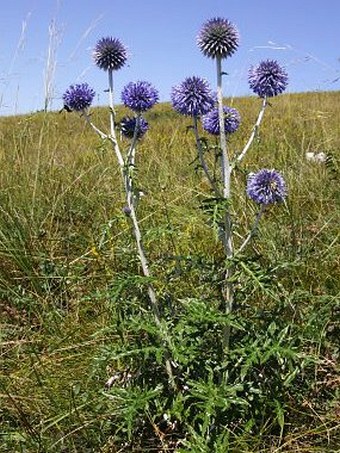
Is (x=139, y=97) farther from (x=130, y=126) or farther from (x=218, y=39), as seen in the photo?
(x=218, y=39)

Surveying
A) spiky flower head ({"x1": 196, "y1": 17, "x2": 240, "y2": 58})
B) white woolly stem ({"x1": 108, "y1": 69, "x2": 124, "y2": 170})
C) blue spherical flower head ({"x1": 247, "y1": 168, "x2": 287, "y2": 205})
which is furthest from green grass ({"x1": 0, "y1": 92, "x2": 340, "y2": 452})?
spiky flower head ({"x1": 196, "y1": 17, "x2": 240, "y2": 58})

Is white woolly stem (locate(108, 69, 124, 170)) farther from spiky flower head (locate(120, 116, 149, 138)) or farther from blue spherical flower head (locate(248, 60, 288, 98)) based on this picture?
blue spherical flower head (locate(248, 60, 288, 98))

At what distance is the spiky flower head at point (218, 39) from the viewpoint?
2096mm

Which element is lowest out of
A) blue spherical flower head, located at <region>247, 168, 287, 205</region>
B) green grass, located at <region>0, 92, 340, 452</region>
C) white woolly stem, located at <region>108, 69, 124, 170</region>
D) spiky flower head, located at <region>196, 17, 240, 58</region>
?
green grass, located at <region>0, 92, 340, 452</region>

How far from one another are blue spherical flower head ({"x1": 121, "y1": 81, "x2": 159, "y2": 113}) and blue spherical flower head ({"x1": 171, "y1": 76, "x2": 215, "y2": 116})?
0.11 m

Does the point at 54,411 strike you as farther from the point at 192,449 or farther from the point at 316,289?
the point at 316,289

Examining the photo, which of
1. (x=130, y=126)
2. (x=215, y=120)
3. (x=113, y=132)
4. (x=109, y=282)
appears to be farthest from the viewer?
(x=109, y=282)

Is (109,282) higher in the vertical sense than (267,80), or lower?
lower

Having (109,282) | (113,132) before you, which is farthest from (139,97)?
(109,282)

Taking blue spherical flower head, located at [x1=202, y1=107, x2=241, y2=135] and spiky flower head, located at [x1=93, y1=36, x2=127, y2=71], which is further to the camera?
spiky flower head, located at [x1=93, y1=36, x2=127, y2=71]

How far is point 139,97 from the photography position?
221 centimetres

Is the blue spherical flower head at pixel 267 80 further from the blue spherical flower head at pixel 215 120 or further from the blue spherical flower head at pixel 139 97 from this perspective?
the blue spherical flower head at pixel 139 97

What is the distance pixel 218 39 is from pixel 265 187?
1.67ft

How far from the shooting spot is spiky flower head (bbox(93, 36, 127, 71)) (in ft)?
7.95
